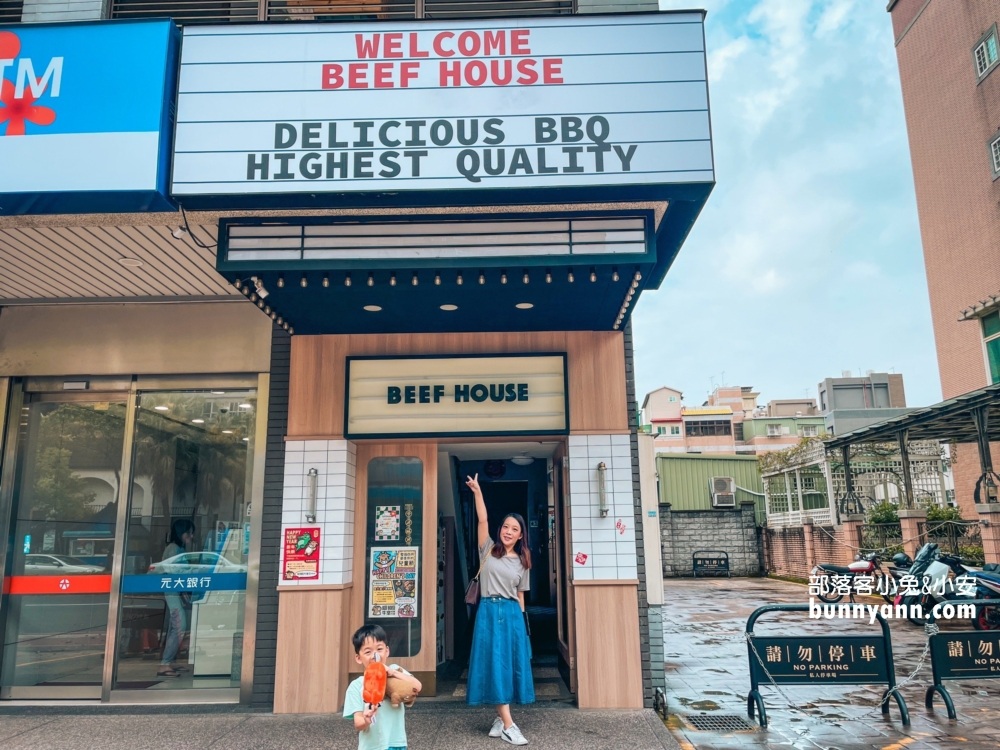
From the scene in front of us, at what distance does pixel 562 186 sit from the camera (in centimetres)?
505

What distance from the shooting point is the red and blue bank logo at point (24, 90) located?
530 centimetres

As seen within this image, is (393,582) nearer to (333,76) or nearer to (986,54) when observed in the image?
(333,76)

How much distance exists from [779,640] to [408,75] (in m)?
5.73

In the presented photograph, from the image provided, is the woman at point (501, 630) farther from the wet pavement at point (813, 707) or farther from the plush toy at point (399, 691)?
the plush toy at point (399, 691)

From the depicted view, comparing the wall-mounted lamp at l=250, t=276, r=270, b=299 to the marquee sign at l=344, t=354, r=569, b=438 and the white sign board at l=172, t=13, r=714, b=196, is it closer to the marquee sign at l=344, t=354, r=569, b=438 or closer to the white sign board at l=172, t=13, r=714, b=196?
the white sign board at l=172, t=13, r=714, b=196

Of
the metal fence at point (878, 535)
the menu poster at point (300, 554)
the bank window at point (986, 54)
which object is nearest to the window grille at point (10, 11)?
the menu poster at point (300, 554)

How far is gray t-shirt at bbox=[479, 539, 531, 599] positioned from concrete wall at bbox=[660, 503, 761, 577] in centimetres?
1843

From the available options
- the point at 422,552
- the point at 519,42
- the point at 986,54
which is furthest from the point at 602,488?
the point at 986,54

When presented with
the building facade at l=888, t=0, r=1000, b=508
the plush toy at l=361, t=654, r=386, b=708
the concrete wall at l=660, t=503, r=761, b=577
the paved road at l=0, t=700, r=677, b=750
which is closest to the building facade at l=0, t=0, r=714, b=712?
the paved road at l=0, t=700, r=677, b=750

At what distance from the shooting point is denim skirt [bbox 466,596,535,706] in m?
5.78

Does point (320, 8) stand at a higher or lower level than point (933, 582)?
higher

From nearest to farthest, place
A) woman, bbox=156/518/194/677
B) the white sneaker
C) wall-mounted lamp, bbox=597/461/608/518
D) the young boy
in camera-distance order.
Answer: the young boy, the white sneaker, wall-mounted lamp, bbox=597/461/608/518, woman, bbox=156/518/194/677

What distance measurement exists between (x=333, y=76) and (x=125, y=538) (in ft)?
17.0

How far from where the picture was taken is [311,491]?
6.96m
